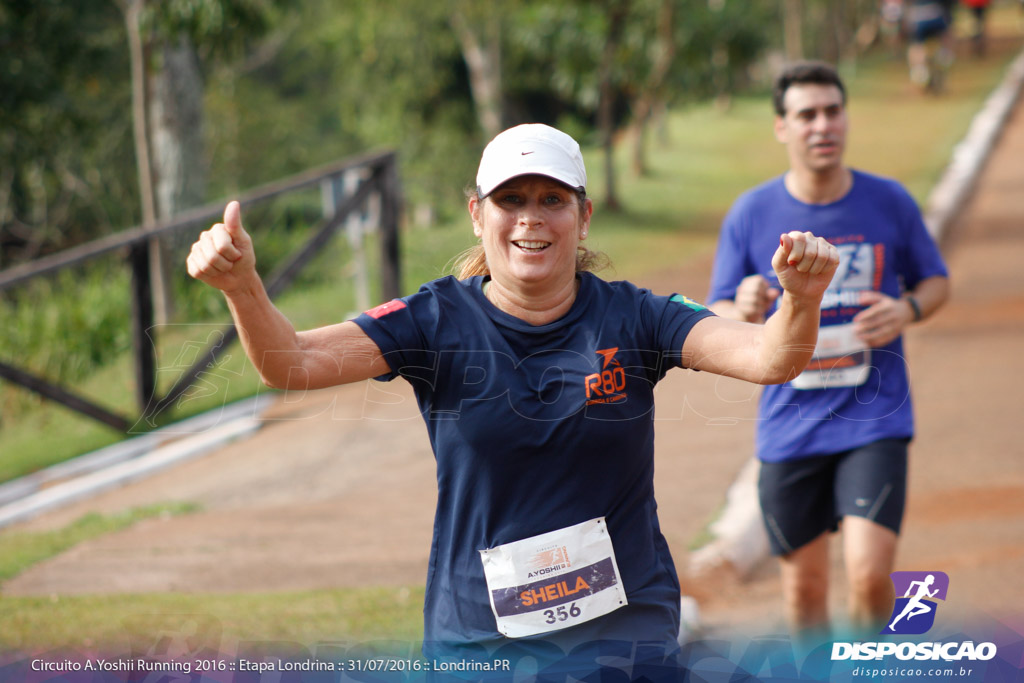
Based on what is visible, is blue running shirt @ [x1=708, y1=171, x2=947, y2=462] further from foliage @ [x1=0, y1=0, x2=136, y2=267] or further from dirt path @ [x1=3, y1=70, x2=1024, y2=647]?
foliage @ [x1=0, y1=0, x2=136, y2=267]

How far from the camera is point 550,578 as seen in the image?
2471 mm

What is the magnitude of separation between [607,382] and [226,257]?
870 mm

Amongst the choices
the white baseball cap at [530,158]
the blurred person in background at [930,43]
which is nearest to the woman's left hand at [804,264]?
the white baseball cap at [530,158]

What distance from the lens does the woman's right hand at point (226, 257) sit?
7.23ft

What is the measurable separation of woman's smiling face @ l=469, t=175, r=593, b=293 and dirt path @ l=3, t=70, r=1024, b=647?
49.6 inches

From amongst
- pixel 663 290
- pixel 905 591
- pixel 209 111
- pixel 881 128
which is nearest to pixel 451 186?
pixel 209 111

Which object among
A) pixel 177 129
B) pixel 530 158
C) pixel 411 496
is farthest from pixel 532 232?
pixel 177 129

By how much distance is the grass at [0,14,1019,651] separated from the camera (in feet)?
14.8

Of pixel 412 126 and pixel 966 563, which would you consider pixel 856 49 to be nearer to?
pixel 412 126

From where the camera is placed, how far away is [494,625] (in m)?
2.48

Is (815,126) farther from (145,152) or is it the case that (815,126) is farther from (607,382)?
(145,152)

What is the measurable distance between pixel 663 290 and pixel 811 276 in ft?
30.4

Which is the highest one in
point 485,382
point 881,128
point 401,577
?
point 881,128
